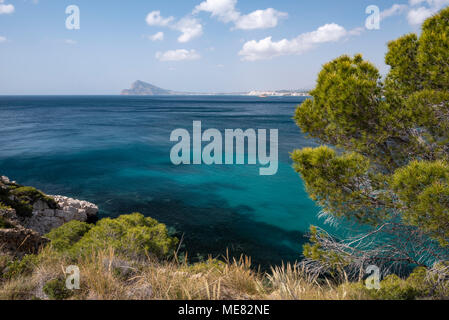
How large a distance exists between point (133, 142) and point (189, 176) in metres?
16.6

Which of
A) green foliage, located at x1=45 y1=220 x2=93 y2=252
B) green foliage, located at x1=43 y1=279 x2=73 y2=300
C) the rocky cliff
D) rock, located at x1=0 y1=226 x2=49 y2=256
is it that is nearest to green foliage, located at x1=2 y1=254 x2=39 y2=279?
green foliage, located at x1=43 y1=279 x2=73 y2=300

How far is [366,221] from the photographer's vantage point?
5719mm

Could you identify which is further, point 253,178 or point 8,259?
point 253,178

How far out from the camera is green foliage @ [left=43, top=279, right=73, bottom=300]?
3.43 meters

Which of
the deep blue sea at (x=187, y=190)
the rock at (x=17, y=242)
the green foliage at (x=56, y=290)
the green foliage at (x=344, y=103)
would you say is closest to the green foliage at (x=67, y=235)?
the rock at (x=17, y=242)

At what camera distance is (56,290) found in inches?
137

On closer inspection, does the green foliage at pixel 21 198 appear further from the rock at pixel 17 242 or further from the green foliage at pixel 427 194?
the green foliage at pixel 427 194

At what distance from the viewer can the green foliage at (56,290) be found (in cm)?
343

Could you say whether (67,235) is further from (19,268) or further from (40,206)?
(19,268)

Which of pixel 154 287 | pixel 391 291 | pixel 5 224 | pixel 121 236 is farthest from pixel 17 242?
pixel 391 291

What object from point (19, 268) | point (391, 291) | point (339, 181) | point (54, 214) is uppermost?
point (339, 181)
